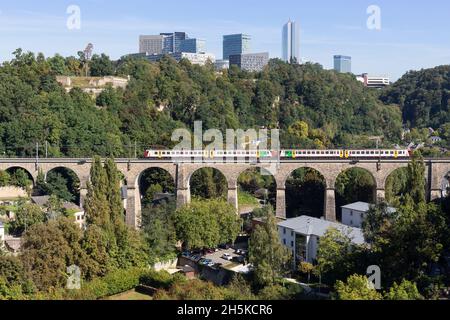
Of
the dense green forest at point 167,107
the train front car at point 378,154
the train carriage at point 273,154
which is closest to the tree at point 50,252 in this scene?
the train carriage at point 273,154

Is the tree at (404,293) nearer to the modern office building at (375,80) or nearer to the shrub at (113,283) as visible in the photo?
the shrub at (113,283)

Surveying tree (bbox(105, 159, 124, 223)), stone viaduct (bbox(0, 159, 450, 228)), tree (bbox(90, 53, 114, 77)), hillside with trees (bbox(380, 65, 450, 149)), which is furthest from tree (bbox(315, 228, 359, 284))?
Answer: hillside with trees (bbox(380, 65, 450, 149))

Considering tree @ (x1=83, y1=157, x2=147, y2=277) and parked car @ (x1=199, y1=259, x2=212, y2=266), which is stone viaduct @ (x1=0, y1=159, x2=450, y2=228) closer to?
parked car @ (x1=199, y1=259, x2=212, y2=266)

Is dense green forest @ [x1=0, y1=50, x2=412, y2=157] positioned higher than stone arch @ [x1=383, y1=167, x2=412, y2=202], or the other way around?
dense green forest @ [x1=0, y1=50, x2=412, y2=157]

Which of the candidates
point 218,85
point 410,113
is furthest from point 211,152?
point 410,113

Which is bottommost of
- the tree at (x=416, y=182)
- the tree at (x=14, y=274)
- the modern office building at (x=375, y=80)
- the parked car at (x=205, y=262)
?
Answer: the parked car at (x=205, y=262)

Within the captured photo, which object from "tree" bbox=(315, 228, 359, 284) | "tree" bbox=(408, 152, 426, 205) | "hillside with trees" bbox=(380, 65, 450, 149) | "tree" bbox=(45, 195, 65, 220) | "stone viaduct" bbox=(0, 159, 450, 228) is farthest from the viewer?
"hillside with trees" bbox=(380, 65, 450, 149)
